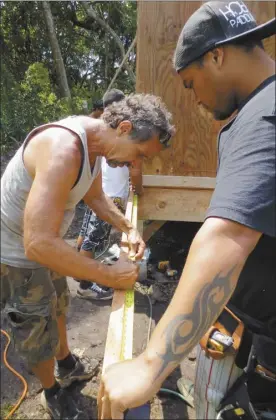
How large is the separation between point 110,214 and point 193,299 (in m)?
1.65

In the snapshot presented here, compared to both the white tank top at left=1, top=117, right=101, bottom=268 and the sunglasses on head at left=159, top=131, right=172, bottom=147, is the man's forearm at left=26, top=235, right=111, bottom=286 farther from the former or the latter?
the sunglasses on head at left=159, top=131, right=172, bottom=147

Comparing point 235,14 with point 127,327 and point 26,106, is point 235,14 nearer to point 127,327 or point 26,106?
point 127,327

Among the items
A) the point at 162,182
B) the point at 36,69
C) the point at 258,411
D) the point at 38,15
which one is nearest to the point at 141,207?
the point at 162,182

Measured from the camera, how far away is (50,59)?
358 inches

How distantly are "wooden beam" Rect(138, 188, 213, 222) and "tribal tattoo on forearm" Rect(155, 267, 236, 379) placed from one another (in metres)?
2.61

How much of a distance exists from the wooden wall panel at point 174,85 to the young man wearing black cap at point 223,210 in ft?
7.42

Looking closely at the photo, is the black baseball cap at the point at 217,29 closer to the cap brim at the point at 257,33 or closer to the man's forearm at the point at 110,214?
the cap brim at the point at 257,33

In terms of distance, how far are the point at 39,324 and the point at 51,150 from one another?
1002 mm

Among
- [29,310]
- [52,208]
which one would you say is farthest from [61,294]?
[52,208]

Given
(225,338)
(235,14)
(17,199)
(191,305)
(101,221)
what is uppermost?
(235,14)

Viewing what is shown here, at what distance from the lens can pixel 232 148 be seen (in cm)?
88

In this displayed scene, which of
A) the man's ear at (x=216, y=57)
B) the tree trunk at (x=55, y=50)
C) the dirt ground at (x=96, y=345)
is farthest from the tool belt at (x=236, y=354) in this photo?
the tree trunk at (x=55, y=50)

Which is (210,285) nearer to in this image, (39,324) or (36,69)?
(39,324)

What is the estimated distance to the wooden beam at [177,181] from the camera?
3.40 m
